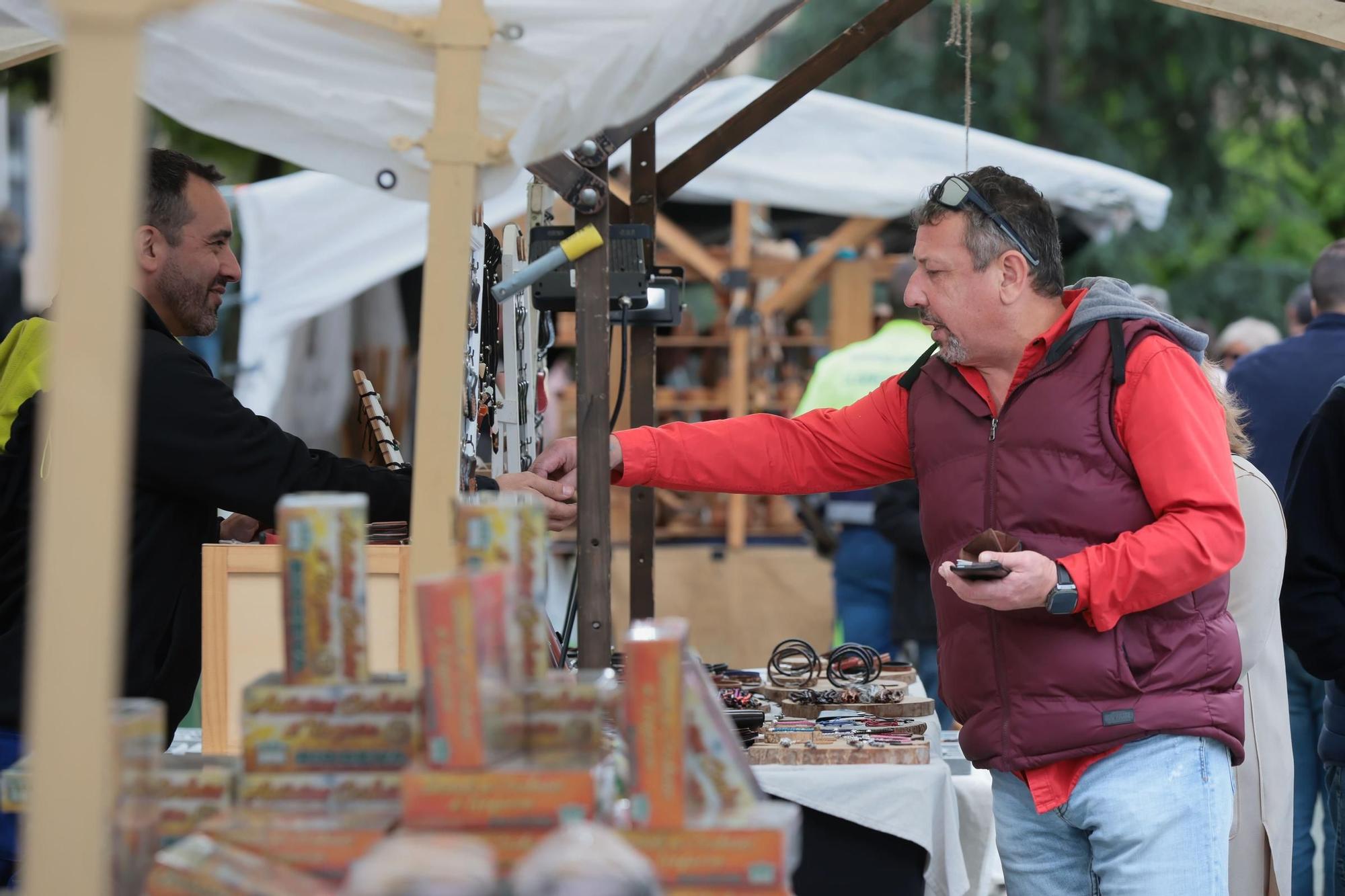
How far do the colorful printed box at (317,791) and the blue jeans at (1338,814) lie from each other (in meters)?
2.53

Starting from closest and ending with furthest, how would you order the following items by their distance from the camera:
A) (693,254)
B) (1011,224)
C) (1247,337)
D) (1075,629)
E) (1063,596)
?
(1063,596) → (1075,629) → (1011,224) → (1247,337) → (693,254)

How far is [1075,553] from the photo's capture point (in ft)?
7.98

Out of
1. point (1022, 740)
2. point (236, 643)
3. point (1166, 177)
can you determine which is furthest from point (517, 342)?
point (1166, 177)

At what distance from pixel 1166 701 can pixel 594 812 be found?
1265 mm

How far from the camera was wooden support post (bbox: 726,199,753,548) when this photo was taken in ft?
26.2

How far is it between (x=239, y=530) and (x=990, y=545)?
5.04 feet

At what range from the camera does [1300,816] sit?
4.20 meters

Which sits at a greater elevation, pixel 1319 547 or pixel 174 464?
pixel 174 464

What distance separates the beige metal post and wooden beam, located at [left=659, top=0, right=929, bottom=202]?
7.46ft

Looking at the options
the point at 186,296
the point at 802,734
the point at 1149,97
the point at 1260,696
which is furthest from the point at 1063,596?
the point at 1149,97

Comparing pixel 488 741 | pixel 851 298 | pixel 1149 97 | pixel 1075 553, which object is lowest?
pixel 488 741

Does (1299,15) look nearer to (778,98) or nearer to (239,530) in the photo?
(778,98)

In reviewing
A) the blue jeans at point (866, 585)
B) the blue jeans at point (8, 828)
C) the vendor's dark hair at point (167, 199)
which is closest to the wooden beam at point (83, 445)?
the blue jeans at point (8, 828)

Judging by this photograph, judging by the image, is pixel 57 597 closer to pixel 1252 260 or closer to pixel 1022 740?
pixel 1022 740
